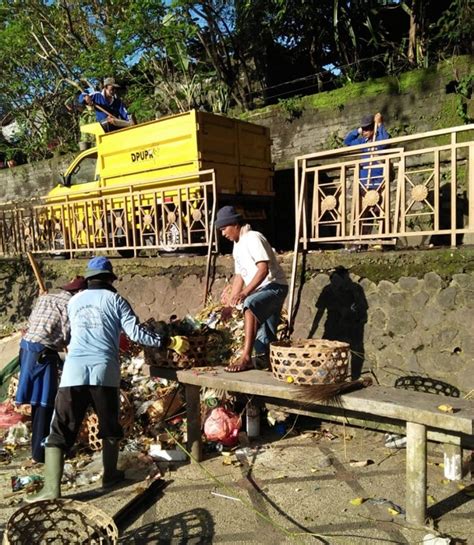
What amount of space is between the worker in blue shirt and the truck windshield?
4.86 meters

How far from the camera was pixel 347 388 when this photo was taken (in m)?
3.47

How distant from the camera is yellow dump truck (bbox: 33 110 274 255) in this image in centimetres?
763

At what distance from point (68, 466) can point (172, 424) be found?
1.05 meters

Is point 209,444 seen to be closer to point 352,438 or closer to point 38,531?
point 352,438

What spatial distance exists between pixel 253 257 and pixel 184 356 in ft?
3.43

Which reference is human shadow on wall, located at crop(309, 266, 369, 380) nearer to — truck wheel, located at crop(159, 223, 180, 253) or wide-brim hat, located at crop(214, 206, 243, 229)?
wide-brim hat, located at crop(214, 206, 243, 229)

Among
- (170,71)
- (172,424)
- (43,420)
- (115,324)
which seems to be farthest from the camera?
(170,71)

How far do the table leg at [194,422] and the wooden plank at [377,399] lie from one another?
11.8 inches

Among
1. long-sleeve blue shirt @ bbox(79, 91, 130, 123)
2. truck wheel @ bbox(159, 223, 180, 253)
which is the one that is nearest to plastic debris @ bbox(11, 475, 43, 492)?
truck wheel @ bbox(159, 223, 180, 253)

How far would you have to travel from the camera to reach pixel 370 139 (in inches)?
289

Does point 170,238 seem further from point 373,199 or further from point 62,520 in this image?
point 62,520

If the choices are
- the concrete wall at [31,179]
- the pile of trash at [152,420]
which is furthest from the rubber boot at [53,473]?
the concrete wall at [31,179]

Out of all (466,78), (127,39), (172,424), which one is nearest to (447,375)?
(172,424)

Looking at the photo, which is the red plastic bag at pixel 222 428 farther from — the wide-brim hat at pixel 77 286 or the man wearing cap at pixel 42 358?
the wide-brim hat at pixel 77 286
